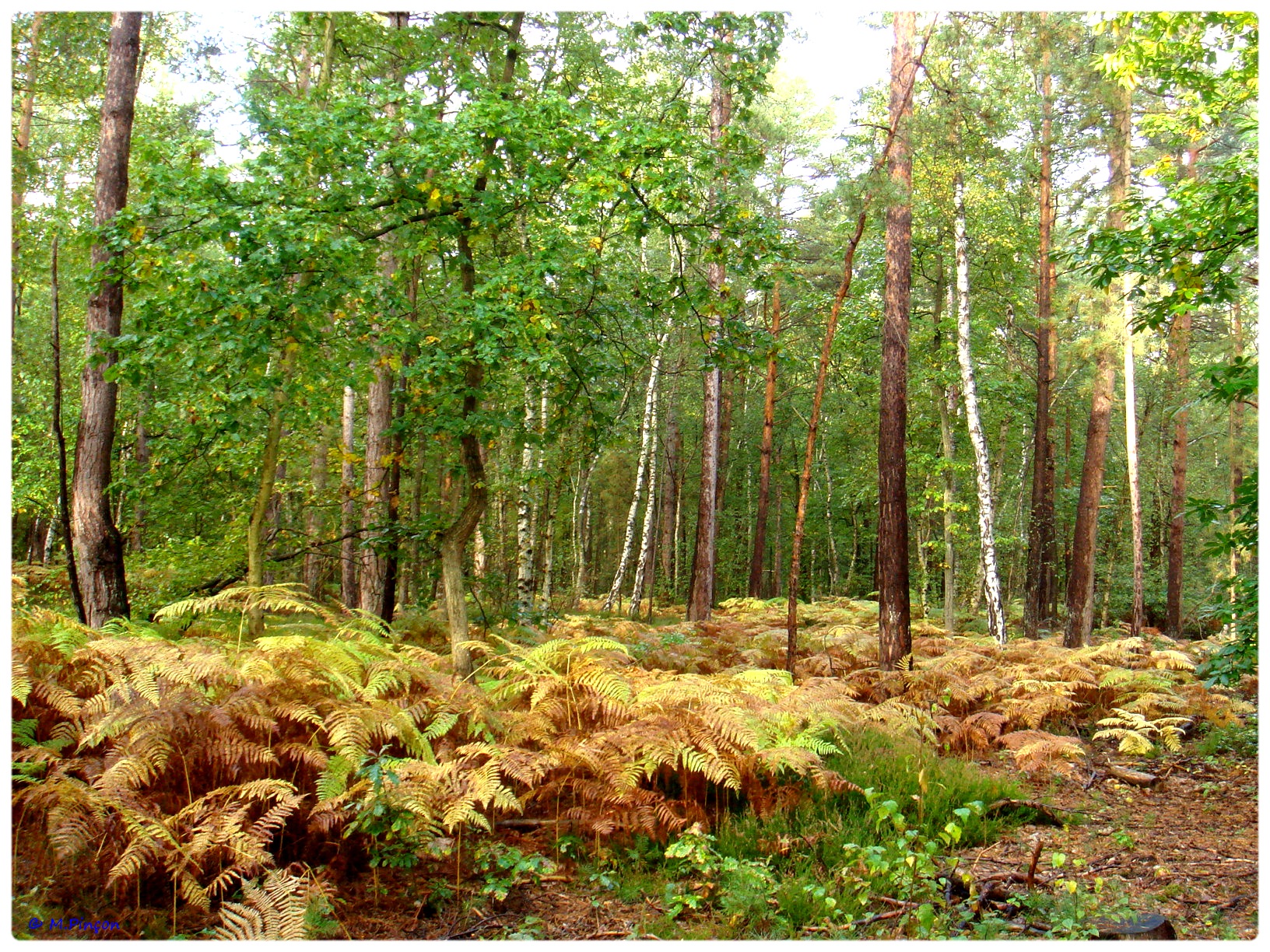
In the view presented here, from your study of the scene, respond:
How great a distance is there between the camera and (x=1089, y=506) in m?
13.9

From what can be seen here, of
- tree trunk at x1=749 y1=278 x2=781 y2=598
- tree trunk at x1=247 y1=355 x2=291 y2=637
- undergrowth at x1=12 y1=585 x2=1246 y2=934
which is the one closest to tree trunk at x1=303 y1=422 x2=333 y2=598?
tree trunk at x1=247 y1=355 x2=291 y2=637

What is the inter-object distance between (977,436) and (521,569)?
7.49 m

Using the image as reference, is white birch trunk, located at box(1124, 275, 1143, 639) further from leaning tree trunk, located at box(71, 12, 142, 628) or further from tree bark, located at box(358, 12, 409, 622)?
leaning tree trunk, located at box(71, 12, 142, 628)

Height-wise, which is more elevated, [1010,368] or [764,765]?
[1010,368]

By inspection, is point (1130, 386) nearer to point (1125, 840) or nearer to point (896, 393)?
point (896, 393)

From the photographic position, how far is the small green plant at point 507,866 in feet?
12.8

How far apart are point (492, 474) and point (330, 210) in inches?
199

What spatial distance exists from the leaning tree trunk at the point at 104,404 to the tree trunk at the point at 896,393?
7.46m

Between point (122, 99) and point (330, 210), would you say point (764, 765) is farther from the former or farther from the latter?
point (122, 99)

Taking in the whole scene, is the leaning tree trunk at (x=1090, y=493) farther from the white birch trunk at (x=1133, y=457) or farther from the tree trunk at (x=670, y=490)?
the tree trunk at (x=670, y=490)

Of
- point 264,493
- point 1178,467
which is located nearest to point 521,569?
point 264,493

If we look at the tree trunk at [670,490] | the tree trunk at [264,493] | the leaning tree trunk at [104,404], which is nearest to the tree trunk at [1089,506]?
the tree trunk at [670,490]

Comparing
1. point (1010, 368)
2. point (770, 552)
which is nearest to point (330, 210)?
point (1010, 368)

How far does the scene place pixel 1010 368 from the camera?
20062 millimetres
